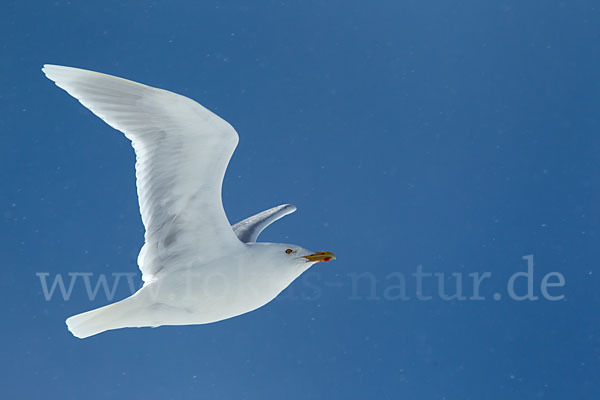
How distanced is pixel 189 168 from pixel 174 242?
10.6 inches

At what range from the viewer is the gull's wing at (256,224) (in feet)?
12.1

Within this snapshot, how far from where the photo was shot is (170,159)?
3.26 metres

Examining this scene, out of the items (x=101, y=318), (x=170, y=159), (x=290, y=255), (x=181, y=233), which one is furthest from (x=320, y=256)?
(x=101, y=318)

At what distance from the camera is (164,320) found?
3.32m

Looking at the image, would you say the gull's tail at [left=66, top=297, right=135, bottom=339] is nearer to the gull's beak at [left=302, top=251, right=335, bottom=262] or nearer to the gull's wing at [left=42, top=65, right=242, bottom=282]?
the gull's wing at [left=42, top=65, right=242, bottom=282]

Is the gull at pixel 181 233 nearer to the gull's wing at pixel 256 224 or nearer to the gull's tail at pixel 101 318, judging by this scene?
the gull's tail at pixel 101 318

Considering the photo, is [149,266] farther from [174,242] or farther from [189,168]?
[189,168]

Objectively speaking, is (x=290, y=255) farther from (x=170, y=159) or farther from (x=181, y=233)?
(x=170, y=159)

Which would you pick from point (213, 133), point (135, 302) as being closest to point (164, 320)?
point (135, 302)

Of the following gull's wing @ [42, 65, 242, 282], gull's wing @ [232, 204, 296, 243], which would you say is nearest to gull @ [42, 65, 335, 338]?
gull's wing @ [42, 65, 242, 282]

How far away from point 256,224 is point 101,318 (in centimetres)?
72

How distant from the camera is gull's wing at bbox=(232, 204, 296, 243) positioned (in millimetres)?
3676

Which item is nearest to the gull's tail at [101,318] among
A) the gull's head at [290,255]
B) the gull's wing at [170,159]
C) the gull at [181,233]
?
the gull at [181,233]

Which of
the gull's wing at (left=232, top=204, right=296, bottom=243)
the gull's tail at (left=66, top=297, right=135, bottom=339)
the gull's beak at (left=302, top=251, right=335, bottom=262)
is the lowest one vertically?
the gull's tail at (left=66, top=297, right=135, bottom=339)
